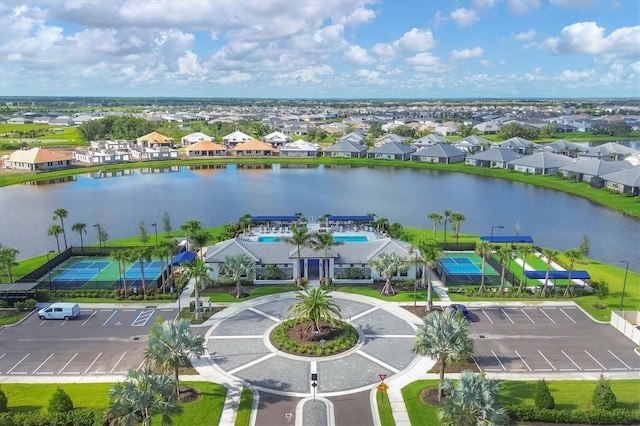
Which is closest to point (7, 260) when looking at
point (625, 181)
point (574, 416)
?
point (574, 416)

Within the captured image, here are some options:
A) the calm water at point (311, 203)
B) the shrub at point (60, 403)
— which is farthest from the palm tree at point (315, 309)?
the calm water at point (311, 203)

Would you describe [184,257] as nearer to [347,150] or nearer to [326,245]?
[326,245]

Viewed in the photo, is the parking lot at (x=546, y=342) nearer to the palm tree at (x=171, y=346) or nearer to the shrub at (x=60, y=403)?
the palm tree at (x=171, y=346)

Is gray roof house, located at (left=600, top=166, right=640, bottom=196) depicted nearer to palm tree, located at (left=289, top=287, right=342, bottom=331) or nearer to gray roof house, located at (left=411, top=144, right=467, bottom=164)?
gray roof house, located at (left=411, top=144, right=467, bottom=164)

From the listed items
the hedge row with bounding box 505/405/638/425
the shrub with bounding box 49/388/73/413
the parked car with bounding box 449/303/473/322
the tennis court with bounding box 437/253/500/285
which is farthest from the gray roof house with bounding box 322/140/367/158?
the shrub with bounding box 49/388/73/413

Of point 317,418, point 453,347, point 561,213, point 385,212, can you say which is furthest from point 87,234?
point 561,213

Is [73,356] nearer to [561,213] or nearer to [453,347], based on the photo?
[453,347]
